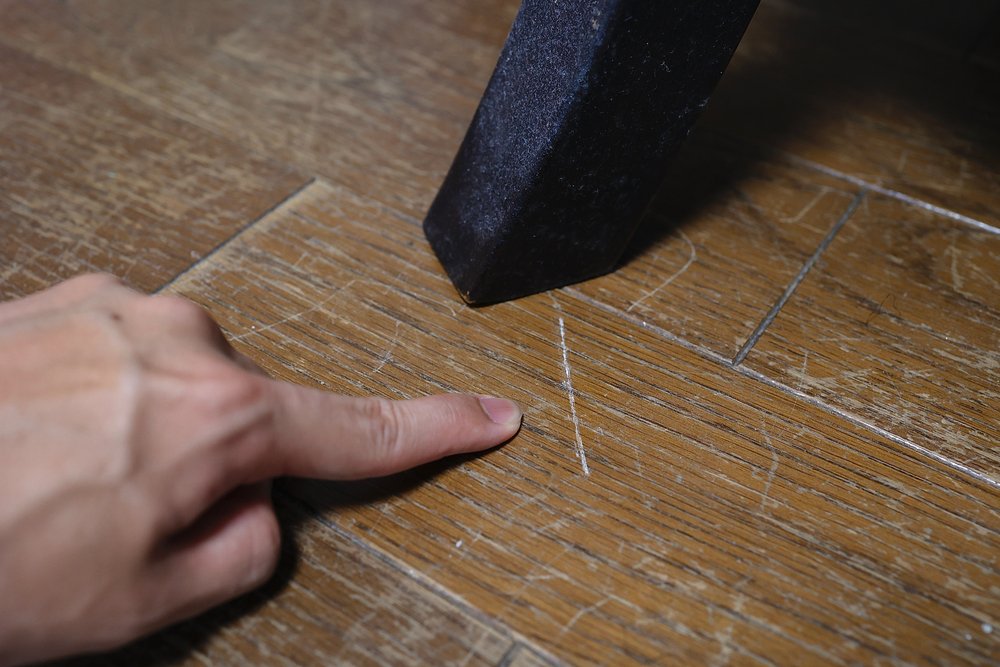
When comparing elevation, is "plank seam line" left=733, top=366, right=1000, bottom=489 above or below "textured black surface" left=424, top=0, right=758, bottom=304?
below

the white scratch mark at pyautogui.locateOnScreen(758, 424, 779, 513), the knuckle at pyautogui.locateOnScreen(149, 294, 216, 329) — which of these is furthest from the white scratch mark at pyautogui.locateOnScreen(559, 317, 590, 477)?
the knuckle at pyautogui.locateOnScreen(149, 294, 216, 329)

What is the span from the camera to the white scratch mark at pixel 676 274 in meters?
0.74

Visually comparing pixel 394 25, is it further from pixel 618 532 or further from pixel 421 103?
pixel 618 532

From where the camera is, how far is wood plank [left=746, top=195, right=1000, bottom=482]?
2.19ft

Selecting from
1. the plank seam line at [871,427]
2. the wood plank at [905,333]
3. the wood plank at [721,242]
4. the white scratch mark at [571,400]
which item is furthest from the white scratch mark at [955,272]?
the white scratch mark at [571,400]

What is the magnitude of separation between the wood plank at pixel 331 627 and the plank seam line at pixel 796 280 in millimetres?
311

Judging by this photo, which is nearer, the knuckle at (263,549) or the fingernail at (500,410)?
the knuckle at (263,549)

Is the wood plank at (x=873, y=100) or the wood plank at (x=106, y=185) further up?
the wood plank at (x=873, y=100)

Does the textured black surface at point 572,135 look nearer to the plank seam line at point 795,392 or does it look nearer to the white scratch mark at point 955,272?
the plank seam line at point 795,392

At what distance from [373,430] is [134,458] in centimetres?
14

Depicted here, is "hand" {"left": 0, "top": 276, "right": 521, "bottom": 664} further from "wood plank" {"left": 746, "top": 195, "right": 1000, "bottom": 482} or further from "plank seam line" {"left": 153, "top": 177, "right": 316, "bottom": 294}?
"wood plank" {"left": 746, "top": 195, "right": 1000, "bottom": 482}

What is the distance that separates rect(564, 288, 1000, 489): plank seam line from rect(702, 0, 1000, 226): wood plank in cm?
33

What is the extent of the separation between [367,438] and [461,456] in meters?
0.09

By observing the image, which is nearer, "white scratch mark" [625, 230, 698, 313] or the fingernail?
the fingernail
